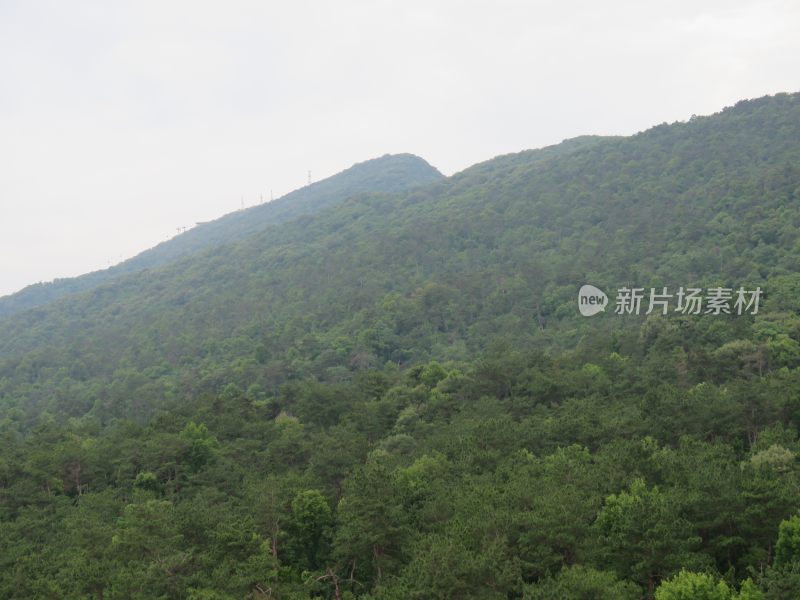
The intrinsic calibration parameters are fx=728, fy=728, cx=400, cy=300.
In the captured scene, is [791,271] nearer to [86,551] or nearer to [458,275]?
[458,275]

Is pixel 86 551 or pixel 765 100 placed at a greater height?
pixel 765 100

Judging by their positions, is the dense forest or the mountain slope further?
the mountain slope

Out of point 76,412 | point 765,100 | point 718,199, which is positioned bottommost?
point 76,412

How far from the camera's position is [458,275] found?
290ft

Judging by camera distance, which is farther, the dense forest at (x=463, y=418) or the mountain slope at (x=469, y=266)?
the mountain slope at (x=469, y=266)

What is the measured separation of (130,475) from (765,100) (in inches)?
4533

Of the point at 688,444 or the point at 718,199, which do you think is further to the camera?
the point at 718,199

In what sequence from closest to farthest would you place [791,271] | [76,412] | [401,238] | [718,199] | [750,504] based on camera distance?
[750,504]
[791,271]
[76,412]
[718,199]
[401,238]

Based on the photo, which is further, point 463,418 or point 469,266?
point 469,266

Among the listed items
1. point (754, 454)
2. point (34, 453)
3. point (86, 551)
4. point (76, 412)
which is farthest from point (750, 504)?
point (76, 412)

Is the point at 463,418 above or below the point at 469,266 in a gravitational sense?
below

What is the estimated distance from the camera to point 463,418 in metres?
38.4

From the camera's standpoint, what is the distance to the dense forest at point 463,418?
20719 millimetres

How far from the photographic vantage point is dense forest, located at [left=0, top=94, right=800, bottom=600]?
68.0 feet
